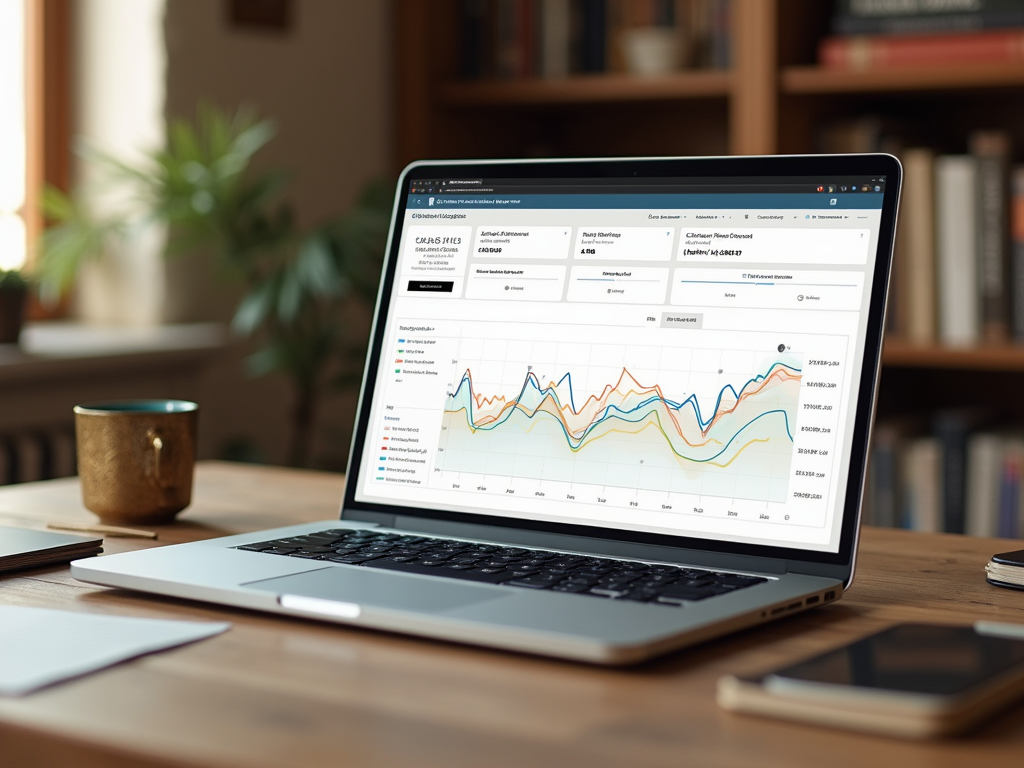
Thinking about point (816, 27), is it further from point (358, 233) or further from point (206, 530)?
point (206, 530)

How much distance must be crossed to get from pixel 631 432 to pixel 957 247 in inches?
58.0

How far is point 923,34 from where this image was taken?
219 cm

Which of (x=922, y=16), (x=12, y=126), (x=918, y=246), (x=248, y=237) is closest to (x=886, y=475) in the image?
(x=918, y=246)

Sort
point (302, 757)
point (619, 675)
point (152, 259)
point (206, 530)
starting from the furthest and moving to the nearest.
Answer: point (152, 259) → point (206, 530) → point (619, 675) → point (302, 757)

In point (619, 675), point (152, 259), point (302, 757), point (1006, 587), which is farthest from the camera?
point (152, 259)

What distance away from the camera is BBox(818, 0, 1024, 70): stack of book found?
83.7 inches

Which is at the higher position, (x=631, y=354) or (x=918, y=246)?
(x=918, y=246)

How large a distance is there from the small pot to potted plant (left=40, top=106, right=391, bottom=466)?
0.14 metres

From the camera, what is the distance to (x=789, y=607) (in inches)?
29.3

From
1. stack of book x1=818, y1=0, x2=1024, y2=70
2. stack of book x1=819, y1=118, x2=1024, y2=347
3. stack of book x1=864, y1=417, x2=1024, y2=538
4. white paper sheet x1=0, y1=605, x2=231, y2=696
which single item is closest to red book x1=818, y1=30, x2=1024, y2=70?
stack of book x1=818, y1=0, x2=1024, y2=70

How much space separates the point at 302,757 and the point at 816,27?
2.16 metres

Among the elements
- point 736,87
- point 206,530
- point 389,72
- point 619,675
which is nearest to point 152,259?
point 389,72

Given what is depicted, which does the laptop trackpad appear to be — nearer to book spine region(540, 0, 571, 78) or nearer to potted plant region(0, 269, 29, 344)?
potted plant region(0, 269, 29, 344)

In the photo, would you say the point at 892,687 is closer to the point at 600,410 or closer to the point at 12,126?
the point at 600,410
